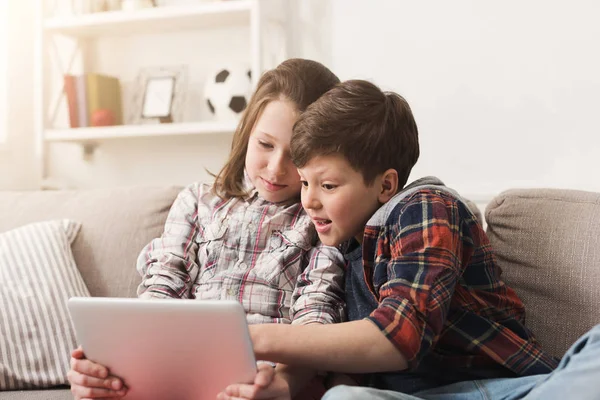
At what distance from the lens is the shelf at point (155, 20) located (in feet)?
7.64

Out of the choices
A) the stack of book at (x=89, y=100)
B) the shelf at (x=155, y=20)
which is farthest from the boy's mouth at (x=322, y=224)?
the stack of book at (x=89, y=100)

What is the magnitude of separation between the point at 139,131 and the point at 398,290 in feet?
5.09

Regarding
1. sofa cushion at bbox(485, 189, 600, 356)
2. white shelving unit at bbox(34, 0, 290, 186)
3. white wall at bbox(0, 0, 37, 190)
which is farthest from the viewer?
white wall at bbox(0, 0, 37, 190)

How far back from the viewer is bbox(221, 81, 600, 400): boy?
103 cm

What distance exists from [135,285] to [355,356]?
81cm

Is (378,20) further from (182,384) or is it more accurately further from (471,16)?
(182,384)

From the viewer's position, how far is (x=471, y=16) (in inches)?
86.4

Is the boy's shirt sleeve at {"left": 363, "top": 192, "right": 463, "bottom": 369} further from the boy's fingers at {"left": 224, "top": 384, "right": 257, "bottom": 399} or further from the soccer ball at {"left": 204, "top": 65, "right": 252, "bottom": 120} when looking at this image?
the soccer ball at {"left": 204, "top": 65, "right": 252, "bottom": 120}

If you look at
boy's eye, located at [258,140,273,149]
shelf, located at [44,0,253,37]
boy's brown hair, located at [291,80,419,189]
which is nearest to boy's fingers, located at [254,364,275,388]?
boy's brown hair, located at [291,80,419,189]

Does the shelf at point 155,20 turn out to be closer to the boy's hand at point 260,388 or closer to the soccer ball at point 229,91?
the soccer ball at point 229,91

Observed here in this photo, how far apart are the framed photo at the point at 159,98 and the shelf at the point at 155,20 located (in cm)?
20

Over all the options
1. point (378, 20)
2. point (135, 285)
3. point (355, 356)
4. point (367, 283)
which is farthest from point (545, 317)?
point (378, 20)

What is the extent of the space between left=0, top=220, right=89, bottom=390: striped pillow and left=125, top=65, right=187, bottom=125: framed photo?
830 millimetres

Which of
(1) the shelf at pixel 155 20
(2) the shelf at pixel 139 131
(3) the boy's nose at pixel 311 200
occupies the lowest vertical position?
(2) the shelf at pixel 139 131
